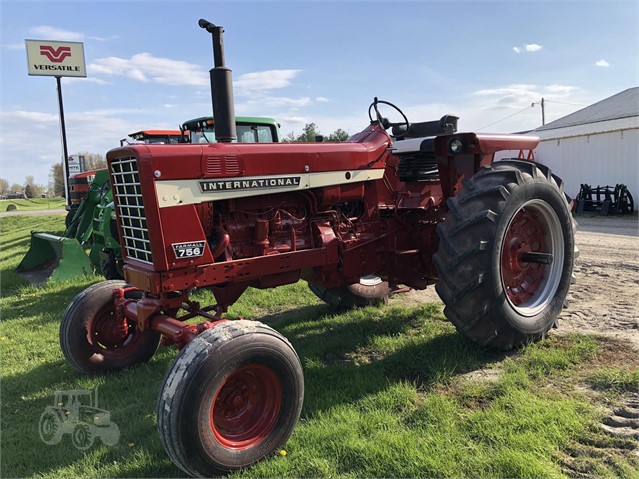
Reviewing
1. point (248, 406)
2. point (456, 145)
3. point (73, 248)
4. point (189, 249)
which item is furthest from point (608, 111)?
point (248, 406)

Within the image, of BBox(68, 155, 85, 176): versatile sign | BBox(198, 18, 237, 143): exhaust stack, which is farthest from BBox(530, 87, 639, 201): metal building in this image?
BBox(68, 155, 85, 176): versatile sign

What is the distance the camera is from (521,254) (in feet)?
13.4

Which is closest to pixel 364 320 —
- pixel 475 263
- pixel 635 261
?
pixel 475 263

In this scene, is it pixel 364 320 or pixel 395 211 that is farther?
pixel 364 320

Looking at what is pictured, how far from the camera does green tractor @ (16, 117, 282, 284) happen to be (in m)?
7.21

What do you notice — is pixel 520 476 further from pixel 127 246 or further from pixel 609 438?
pixel 127 246

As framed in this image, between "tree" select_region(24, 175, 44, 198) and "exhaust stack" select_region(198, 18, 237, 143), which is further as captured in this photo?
"tree" select_region(24, 175, 44, 198)

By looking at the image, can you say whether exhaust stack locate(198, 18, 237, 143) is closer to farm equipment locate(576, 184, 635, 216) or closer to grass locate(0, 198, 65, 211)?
farm equipment locate(576, 184, 635, 216)

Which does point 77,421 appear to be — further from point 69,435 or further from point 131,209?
point 131,209

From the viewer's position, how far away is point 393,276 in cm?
450

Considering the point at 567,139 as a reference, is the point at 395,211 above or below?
below

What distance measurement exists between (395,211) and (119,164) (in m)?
2.27

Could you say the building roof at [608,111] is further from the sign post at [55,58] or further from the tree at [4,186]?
the tree at [4,186]

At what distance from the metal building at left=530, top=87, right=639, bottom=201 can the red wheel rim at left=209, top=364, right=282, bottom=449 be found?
51.5ft
